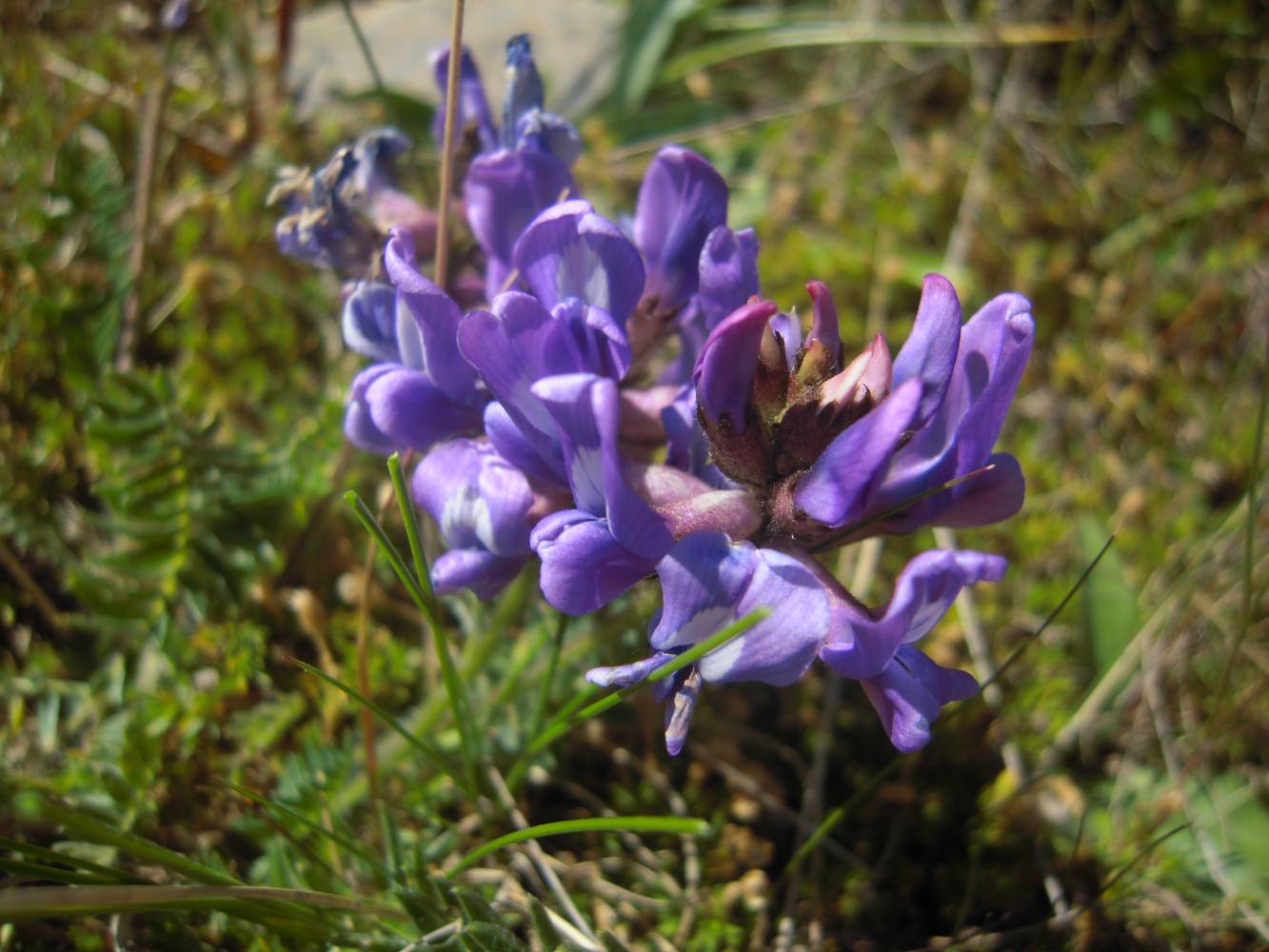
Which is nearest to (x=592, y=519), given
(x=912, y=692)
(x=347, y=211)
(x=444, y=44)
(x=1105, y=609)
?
(x=912, y=692)

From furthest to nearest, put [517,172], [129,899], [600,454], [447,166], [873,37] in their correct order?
[873,37], [447,166], [517,172], [600,454], [129,899]

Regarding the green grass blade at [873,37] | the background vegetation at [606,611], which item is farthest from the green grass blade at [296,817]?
the green grass blade at [873,37]

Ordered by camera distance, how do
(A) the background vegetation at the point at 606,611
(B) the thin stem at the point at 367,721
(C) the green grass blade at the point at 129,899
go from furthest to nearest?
(A) the background vegetation at the point at 606,611, (B) the thin stem at the point at 367,721, (C) the green grass blade at the point at 129,899

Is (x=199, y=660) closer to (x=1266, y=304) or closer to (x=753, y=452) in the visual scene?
(x=753, y=452)

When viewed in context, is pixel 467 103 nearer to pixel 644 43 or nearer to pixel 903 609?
pixel 903 609

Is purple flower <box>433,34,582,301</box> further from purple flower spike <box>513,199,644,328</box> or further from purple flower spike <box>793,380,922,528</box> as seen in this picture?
purple flower spike <box>793,380,922,528</box>

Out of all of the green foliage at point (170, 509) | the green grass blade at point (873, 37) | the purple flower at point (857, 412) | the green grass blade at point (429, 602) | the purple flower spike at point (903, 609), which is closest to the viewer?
the purple flower spike at point (903, 609)

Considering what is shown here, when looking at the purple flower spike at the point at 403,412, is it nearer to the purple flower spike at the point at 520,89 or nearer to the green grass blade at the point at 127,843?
the purple flower spike at the point at 520,89
